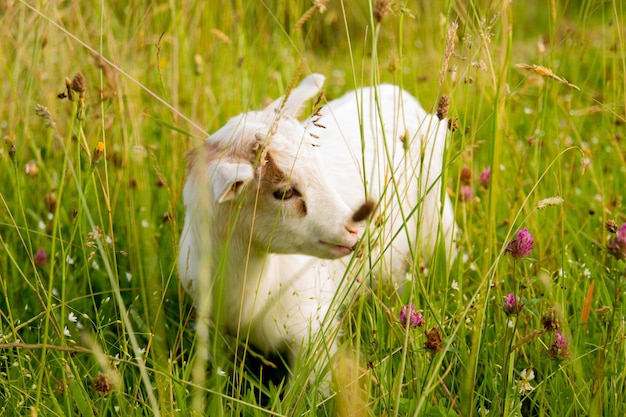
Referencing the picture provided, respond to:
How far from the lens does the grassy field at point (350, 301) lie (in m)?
1.74

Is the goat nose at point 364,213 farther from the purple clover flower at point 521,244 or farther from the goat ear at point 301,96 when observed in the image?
the goat ear at point 301,96

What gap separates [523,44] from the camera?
6234mm

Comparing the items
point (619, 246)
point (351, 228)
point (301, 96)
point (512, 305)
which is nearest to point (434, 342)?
point (512, 305)

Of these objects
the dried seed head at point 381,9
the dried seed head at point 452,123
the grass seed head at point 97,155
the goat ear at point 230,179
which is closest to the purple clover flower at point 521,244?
the dried seed head at point 452,123

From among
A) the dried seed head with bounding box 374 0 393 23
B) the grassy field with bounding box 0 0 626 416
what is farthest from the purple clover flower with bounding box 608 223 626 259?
the dried seed head with bounding box 374 0 393 23

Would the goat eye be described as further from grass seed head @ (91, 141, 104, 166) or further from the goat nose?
grass seed head @ (91, 141, 104, 166)

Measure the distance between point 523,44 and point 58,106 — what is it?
4.00m

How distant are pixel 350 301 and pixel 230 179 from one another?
1.55ft

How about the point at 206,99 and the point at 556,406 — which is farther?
the point at 206,99

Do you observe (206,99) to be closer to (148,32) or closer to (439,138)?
(148,32)

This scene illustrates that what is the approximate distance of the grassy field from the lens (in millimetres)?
1737

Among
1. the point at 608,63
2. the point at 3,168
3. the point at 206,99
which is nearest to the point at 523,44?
the point at 608,63

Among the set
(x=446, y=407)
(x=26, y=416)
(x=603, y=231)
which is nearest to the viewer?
(x=26, y=416)

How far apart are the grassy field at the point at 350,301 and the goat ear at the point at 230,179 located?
14 centimetres
